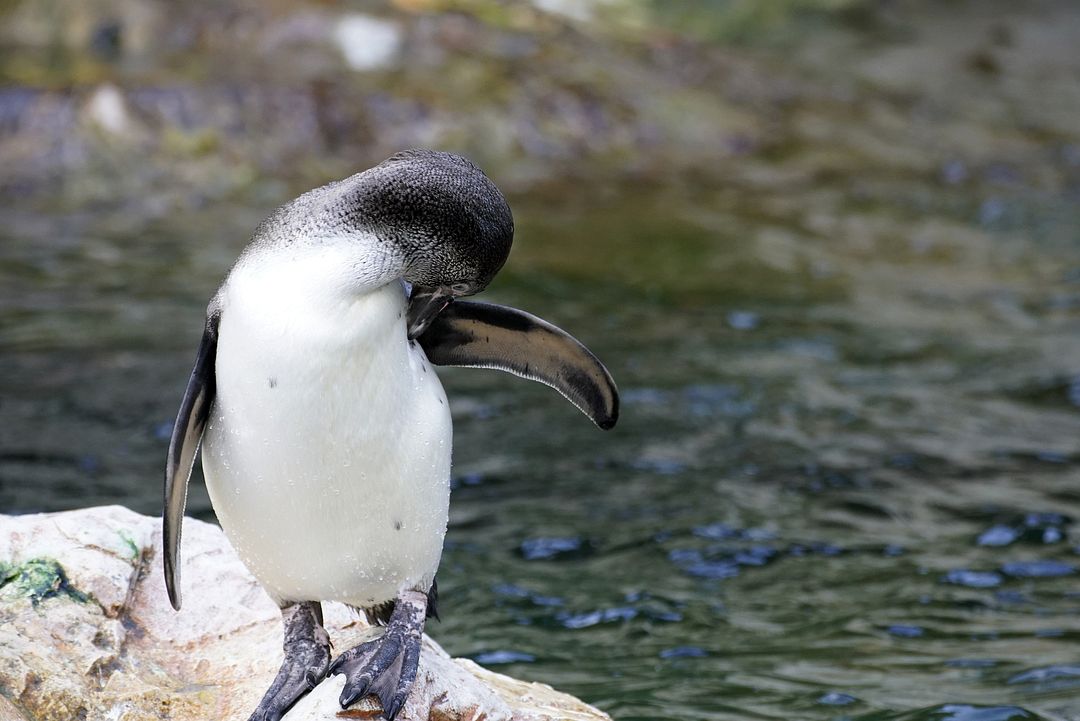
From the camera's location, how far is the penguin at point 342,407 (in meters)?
3.36

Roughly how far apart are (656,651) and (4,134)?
8261 millimetres

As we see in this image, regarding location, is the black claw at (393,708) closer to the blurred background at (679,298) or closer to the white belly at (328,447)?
the white belly at (328,447)

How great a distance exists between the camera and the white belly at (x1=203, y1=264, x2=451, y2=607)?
337cm

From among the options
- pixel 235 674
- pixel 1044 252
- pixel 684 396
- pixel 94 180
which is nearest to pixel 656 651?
pixel 235 674

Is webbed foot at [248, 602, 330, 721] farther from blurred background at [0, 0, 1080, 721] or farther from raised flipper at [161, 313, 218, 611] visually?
blurred background at [0, 0, 1080, 721]

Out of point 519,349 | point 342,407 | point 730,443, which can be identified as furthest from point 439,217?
point 730,443

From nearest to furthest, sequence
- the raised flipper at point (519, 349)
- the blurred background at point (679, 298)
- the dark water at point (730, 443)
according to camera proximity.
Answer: the raised flipper at point (519, 349) → the dark water at point (730, 443) → the blurred background at point (679, 298)

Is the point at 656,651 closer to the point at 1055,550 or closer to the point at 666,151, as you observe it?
the point at 1055,550

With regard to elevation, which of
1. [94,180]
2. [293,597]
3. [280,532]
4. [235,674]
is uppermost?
[280,532]

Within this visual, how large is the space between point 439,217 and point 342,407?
0.51m

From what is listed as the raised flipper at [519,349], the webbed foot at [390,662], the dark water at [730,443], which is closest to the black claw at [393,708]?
the webbed foot at [390,662]

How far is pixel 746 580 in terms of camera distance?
589 cm

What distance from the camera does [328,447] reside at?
3.46 meters

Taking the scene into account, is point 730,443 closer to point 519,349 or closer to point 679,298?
point 679,298
